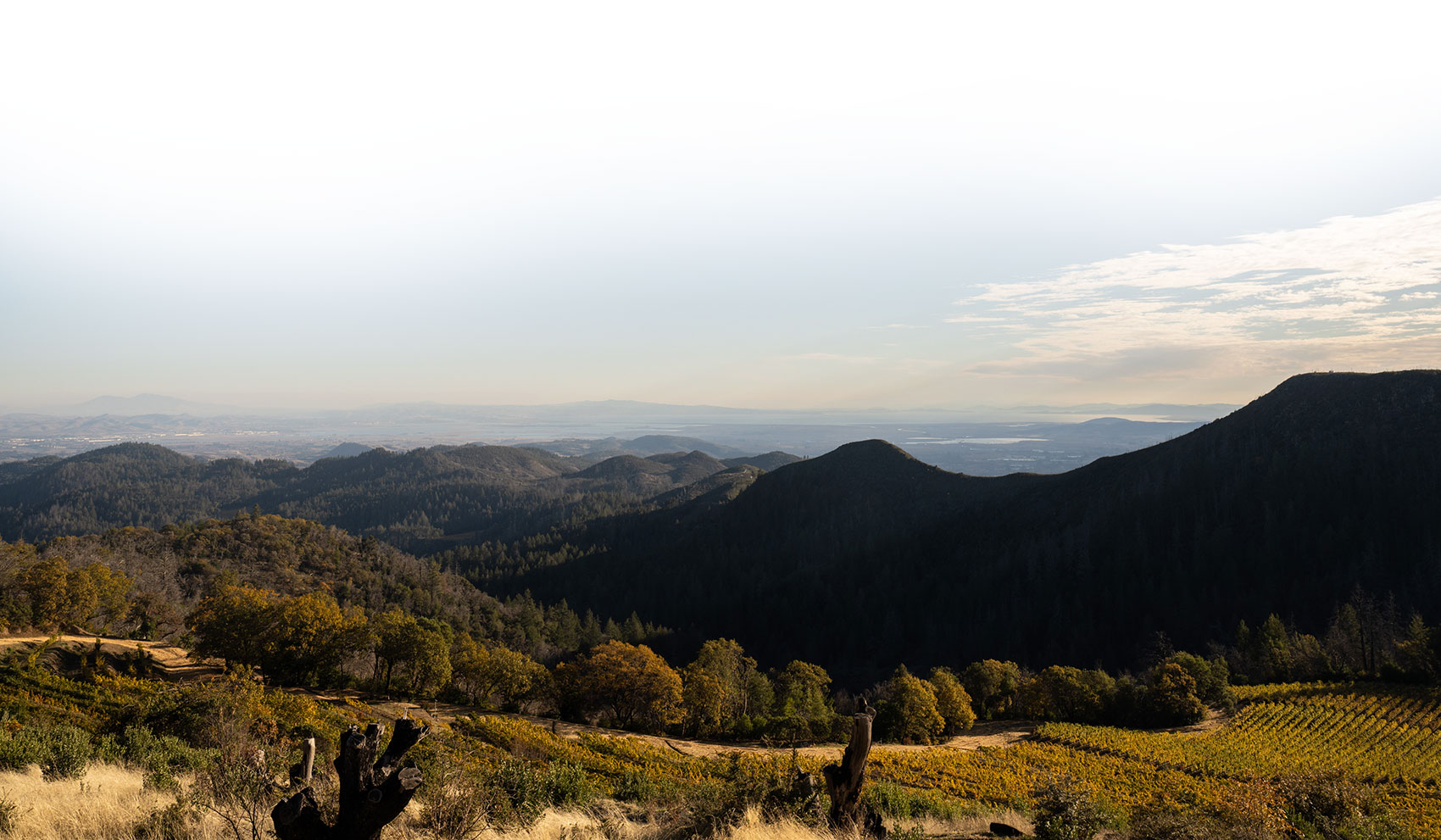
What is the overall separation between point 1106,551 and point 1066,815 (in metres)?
101

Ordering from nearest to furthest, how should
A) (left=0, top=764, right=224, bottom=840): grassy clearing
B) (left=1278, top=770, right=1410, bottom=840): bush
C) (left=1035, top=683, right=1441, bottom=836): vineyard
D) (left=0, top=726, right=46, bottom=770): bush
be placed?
(left=0, top=764, right=224, bottom=840): grassy clearing < (left=0, top=726, right=46, bottom=770): bush < (left=1278, top=770, right=1410, bottom=840): bush < (left=1035, top=683, right=1441, bottom=836): vineyard

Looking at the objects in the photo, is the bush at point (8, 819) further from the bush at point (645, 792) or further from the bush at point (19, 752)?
the bush at point (645, 792)

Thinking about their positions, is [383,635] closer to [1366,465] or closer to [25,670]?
[25,670]

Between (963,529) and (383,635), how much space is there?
99658 millimetres

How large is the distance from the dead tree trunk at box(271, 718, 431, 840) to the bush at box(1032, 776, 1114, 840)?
13472 mm

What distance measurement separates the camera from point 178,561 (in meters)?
80.8

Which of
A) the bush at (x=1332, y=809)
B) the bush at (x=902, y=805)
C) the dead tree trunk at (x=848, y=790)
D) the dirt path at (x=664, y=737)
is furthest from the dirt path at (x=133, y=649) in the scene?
the bush at (x=1332, y=809)

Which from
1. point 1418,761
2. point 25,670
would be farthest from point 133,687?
point 1418,761

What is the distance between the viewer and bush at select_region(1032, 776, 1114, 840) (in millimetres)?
13031

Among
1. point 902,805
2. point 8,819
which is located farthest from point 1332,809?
point 8,819

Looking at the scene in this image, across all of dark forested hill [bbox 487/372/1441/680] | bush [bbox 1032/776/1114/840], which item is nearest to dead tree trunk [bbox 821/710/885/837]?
bush [bbox 1032/776/1114/840]

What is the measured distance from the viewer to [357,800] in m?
6.62

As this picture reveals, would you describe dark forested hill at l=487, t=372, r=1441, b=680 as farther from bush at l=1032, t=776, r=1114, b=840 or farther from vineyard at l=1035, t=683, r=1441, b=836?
bush at l=1032, t=776, r=1114, b=840

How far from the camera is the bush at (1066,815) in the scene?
1303 centimetres
